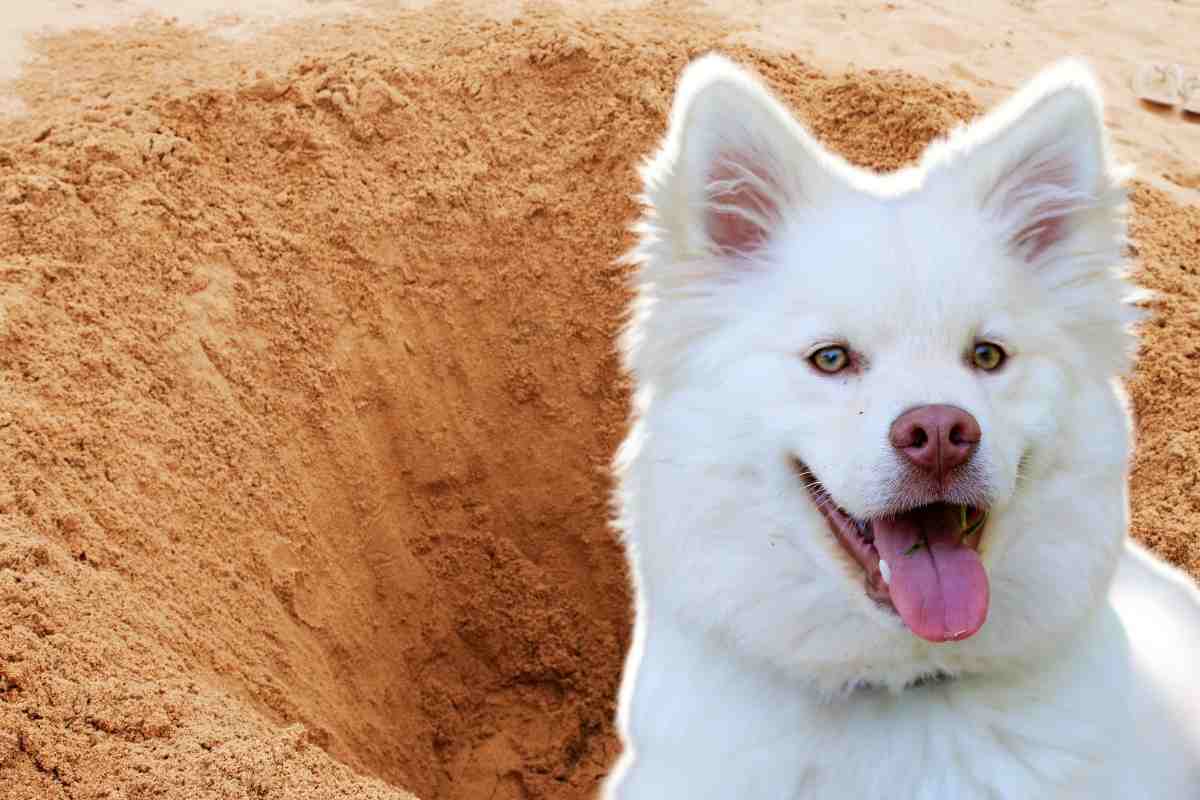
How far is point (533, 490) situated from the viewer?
5480 millimetres

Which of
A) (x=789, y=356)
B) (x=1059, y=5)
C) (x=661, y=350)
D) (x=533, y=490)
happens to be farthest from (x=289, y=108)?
(x=1059, y=5)

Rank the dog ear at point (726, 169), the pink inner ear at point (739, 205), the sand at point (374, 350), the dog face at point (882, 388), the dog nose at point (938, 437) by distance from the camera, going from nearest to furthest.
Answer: the dog nose at point (938, 437)
the dog face at point (882, 388)
the dog ear at point (726, 169)
the pink inner ear at point (739, 205)
the sand at point (374, 350)

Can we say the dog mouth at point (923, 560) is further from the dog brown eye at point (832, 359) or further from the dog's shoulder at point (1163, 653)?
the dog's shoulder at point (1163, 653)

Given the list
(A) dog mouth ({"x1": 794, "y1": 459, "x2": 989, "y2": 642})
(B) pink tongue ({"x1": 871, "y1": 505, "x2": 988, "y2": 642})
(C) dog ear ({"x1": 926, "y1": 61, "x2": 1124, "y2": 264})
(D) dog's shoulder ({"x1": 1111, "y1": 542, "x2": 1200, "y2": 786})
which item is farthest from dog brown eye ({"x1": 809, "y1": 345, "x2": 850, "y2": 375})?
(D) dog's shoulder ({"x1": 1111, "y1": 542, "x2": 1200, "y2": 786})

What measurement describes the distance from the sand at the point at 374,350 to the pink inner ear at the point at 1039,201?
1905mm

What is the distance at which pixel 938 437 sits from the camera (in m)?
2.31

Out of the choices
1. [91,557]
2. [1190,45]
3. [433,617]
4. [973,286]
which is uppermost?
[973,286]

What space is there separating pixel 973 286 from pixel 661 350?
0.75 m

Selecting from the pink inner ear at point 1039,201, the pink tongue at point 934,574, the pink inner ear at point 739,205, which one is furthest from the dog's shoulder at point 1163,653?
the pink inner ear at point 739,205

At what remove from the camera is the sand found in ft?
13.6

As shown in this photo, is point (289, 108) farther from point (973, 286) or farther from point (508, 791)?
point (973, 286)

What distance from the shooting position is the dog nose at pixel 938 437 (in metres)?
2.31

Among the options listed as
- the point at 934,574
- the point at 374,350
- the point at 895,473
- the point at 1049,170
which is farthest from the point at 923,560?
the point at 374,350

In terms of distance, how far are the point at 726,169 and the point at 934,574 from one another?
106cm
